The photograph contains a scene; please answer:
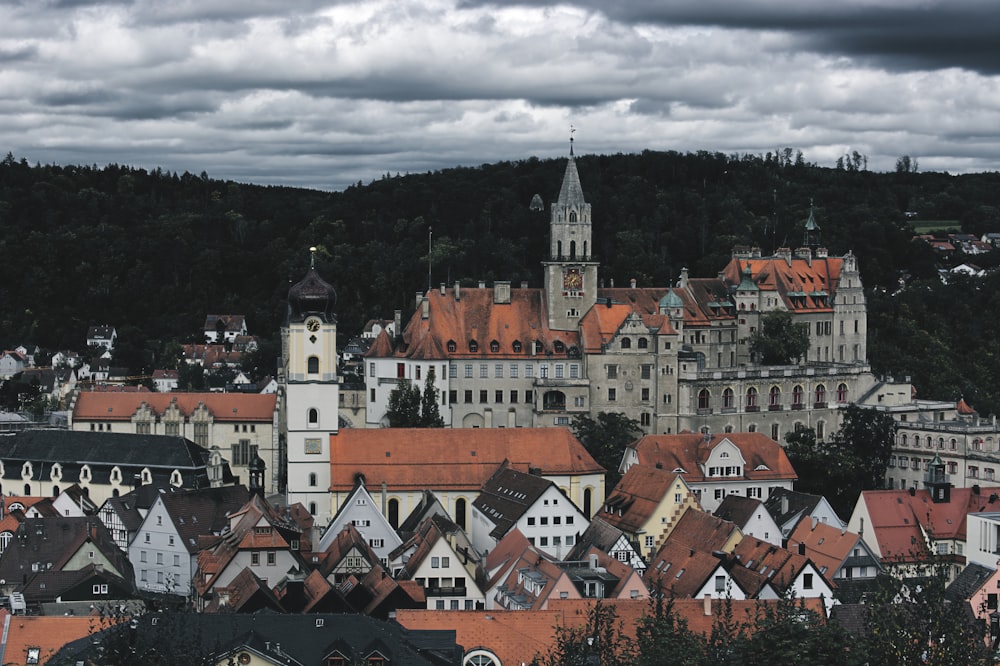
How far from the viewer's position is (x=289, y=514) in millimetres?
75750

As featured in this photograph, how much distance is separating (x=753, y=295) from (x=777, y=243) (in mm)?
37535

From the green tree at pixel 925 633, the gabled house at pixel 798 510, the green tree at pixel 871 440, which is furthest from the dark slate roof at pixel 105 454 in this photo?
the green tree at pixel 925 633

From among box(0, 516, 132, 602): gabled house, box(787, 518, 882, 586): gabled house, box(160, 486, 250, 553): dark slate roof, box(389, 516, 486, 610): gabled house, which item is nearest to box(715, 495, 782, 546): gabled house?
box(787, 518, 882, 586): gabled house

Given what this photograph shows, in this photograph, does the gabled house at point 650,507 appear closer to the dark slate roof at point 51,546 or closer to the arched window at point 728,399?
the arched window at point 728,399

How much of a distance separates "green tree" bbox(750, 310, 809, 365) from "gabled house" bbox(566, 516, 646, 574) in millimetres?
25449

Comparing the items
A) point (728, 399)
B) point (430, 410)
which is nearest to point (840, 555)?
point (728, 399)

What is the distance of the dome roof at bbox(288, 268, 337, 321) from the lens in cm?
7875

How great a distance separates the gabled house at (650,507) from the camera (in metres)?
74.1

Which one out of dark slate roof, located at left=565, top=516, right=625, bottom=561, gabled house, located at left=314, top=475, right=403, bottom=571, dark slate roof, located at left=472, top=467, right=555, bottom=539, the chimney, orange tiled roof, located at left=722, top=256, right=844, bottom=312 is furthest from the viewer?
orange tiled roof, located at left=722, top=256, right=844, bottom=312

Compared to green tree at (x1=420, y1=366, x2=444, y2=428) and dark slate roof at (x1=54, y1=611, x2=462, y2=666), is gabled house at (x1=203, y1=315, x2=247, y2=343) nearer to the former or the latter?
green tree at (x1=420, y1=366, x2=444, y2=428)

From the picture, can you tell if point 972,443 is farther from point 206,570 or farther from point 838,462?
point 206,570

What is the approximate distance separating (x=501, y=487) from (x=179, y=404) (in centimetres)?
2719

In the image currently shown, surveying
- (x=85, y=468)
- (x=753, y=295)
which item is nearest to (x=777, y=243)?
(x=753, y=295)

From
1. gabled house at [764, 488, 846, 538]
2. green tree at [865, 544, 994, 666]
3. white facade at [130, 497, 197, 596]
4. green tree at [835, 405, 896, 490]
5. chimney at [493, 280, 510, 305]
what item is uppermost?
chimney at [493, 280, 510, 305]
